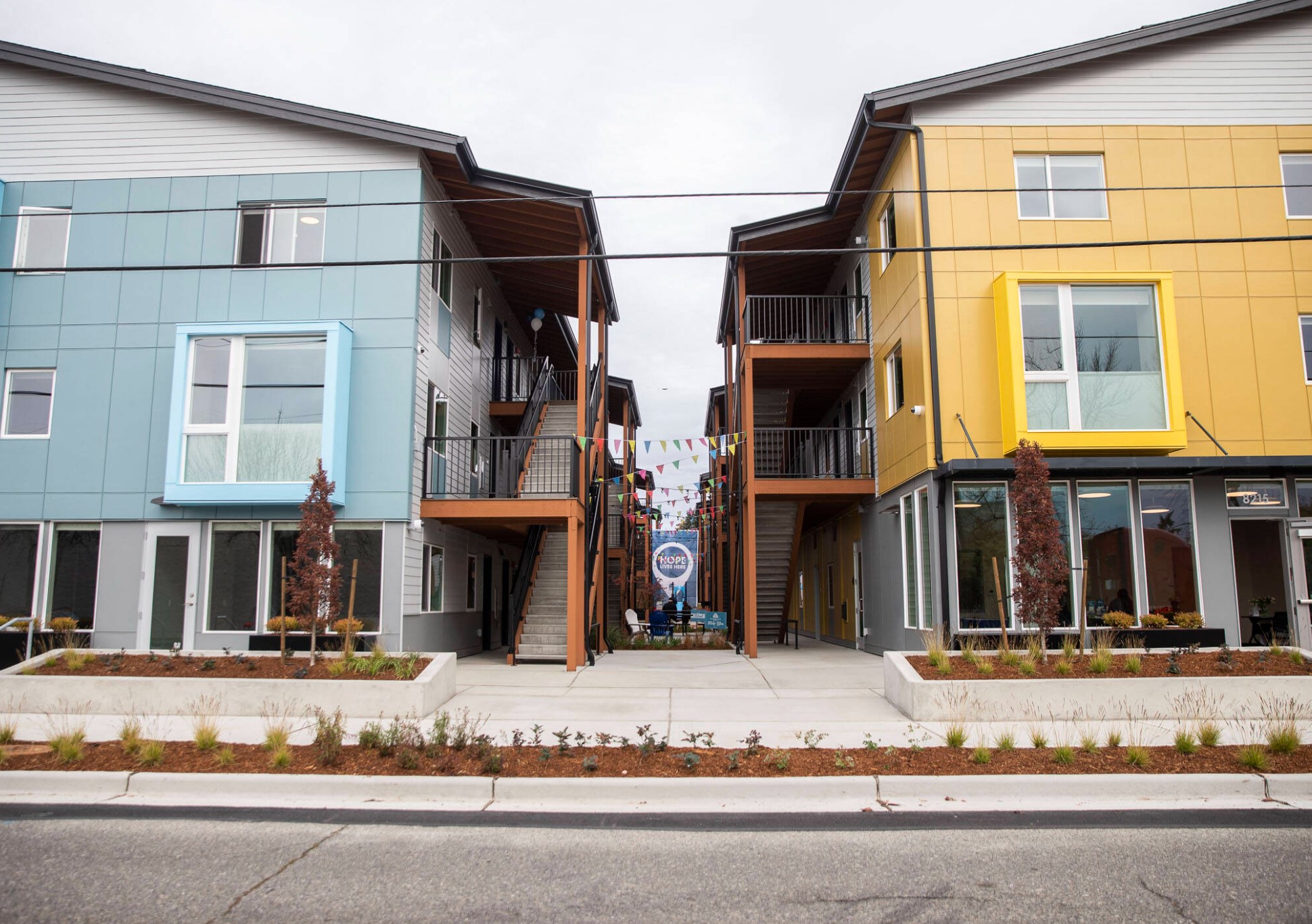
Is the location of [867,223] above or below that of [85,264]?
above

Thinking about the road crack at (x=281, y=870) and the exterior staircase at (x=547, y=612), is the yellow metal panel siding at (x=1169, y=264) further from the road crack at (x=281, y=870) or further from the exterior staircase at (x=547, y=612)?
the road crack at (x=281, y=870)

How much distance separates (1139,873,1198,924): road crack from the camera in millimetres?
4711

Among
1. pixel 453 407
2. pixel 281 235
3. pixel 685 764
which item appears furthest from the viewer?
pixel 453 407

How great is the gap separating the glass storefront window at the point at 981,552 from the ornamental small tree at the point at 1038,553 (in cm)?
278

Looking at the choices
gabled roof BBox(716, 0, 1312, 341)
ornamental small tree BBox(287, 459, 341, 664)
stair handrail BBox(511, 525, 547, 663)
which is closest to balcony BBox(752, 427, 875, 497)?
gabled roof BBox(716, 0, 1312, 341)

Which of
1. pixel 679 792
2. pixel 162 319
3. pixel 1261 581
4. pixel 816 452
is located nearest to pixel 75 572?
pixel 162 319

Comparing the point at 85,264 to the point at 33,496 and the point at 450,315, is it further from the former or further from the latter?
the point at 450,315

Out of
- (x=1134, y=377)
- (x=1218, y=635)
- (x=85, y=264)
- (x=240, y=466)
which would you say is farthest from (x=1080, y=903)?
(x=85, y=264)

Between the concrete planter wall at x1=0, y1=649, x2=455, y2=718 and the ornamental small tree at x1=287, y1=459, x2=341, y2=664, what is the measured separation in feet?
3.07

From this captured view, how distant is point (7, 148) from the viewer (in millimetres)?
16312

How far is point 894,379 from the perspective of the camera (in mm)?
17359

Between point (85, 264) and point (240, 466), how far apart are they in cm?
501

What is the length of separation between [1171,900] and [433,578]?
44.2 ft

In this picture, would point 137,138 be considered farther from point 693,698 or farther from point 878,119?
point 693,698
